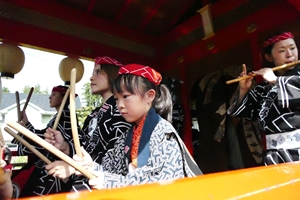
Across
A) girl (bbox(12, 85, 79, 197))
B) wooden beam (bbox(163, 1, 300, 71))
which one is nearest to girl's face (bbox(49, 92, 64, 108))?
girl (bbox(12, 85, 79, 197))

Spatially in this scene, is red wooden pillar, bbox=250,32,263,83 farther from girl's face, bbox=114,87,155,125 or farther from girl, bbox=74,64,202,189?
girl's face, bbox=114,87,155,125

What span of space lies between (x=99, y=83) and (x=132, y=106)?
0.58 metres

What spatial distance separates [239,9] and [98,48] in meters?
1.22

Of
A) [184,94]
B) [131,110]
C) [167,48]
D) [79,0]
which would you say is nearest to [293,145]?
[131,110]

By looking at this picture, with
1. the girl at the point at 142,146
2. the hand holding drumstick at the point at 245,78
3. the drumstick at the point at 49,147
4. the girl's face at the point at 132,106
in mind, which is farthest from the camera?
the hand holding drumstick at the point at 245,78

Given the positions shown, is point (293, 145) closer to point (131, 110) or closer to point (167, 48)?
point (131, 110)

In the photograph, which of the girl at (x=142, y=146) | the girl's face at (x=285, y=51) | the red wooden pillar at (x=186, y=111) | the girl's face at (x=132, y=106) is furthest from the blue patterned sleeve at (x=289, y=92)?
the red wooden pillar at (x=186, y=111)

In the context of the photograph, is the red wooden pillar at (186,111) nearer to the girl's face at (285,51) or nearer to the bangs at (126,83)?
the girl's face at (285,51)

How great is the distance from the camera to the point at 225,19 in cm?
239

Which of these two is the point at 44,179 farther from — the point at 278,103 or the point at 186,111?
the point at 278,103

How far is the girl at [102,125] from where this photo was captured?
1.66 metres

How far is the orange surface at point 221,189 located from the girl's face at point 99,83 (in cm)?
127

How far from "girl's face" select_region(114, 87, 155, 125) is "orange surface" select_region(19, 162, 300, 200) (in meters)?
0.71

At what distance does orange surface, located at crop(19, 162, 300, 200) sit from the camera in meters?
0.60
